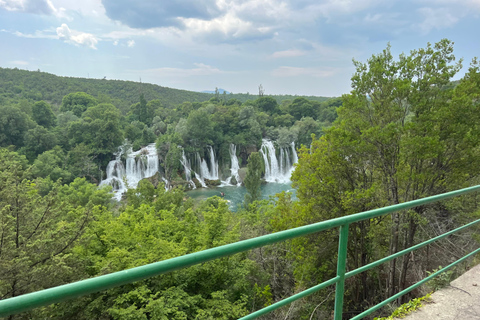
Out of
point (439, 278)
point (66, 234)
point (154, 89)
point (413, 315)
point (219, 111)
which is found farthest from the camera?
point (154, 89)

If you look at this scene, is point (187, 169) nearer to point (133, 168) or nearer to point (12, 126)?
point (133, 168)

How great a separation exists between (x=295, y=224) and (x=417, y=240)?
4.77 m

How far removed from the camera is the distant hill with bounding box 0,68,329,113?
73.4 metres

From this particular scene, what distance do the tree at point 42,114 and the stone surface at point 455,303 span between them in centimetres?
5900

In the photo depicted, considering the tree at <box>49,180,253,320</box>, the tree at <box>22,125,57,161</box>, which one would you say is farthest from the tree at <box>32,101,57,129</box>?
the tree at <box>49,180,253,320</box>

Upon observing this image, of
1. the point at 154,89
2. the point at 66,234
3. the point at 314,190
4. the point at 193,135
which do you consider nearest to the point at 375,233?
the point at 314,190

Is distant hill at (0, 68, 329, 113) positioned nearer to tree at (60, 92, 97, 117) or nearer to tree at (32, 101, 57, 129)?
tree at (60, 92, 97, 117)

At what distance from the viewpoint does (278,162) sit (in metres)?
49.8

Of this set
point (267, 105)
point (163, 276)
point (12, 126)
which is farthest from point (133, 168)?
point (267, 105)

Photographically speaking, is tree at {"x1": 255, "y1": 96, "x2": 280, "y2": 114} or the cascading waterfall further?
tree at {"x1": 255, "y1": 96, "x2": 280, "y2": 114}

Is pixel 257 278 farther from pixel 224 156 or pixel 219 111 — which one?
pixel 219 111

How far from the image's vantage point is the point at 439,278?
308cm

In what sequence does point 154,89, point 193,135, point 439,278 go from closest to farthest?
point 439,278 < point 193,135 < point 154,89

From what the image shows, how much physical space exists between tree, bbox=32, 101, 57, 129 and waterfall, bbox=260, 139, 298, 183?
36.1m
